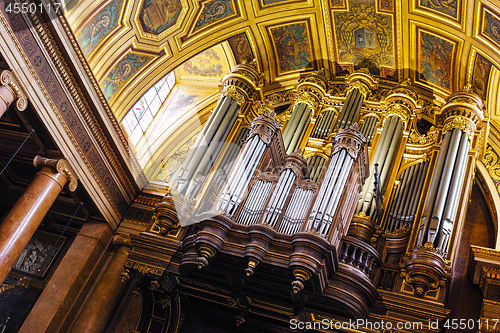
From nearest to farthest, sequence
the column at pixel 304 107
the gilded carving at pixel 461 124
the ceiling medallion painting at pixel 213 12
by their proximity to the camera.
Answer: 1. the gilded carving at pixel 461 124
2. the column at pixel 304 107
3. the ceiling medallion painting at pixel 213 12

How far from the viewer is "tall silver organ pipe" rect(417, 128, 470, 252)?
8828 mm

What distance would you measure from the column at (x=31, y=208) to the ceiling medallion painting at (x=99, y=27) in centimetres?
249

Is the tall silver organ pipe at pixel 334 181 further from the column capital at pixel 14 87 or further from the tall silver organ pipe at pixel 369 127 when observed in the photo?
the column capital at pixel 14 87

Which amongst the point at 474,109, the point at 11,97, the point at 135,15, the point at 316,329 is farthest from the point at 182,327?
the point at 474,109

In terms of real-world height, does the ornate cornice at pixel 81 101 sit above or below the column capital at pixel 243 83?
below

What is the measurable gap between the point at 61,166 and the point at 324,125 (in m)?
5.76

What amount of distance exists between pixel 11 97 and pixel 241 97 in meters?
5.45

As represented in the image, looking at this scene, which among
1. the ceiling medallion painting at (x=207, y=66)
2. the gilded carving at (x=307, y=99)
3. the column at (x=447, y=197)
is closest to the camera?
the column at (x=447, y=197)

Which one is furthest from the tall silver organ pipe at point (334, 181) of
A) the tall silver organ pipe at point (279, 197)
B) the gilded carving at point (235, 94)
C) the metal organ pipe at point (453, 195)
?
the gilded carving at point (235, 94)

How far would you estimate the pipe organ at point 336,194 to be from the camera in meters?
8.20

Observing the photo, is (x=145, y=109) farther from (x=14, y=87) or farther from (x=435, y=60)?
(x=435, y=60)

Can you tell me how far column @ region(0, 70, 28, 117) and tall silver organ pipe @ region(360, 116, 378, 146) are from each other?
6.84 m

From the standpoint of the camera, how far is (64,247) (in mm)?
11492

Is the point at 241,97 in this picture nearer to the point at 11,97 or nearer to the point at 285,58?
the point at 285,58
